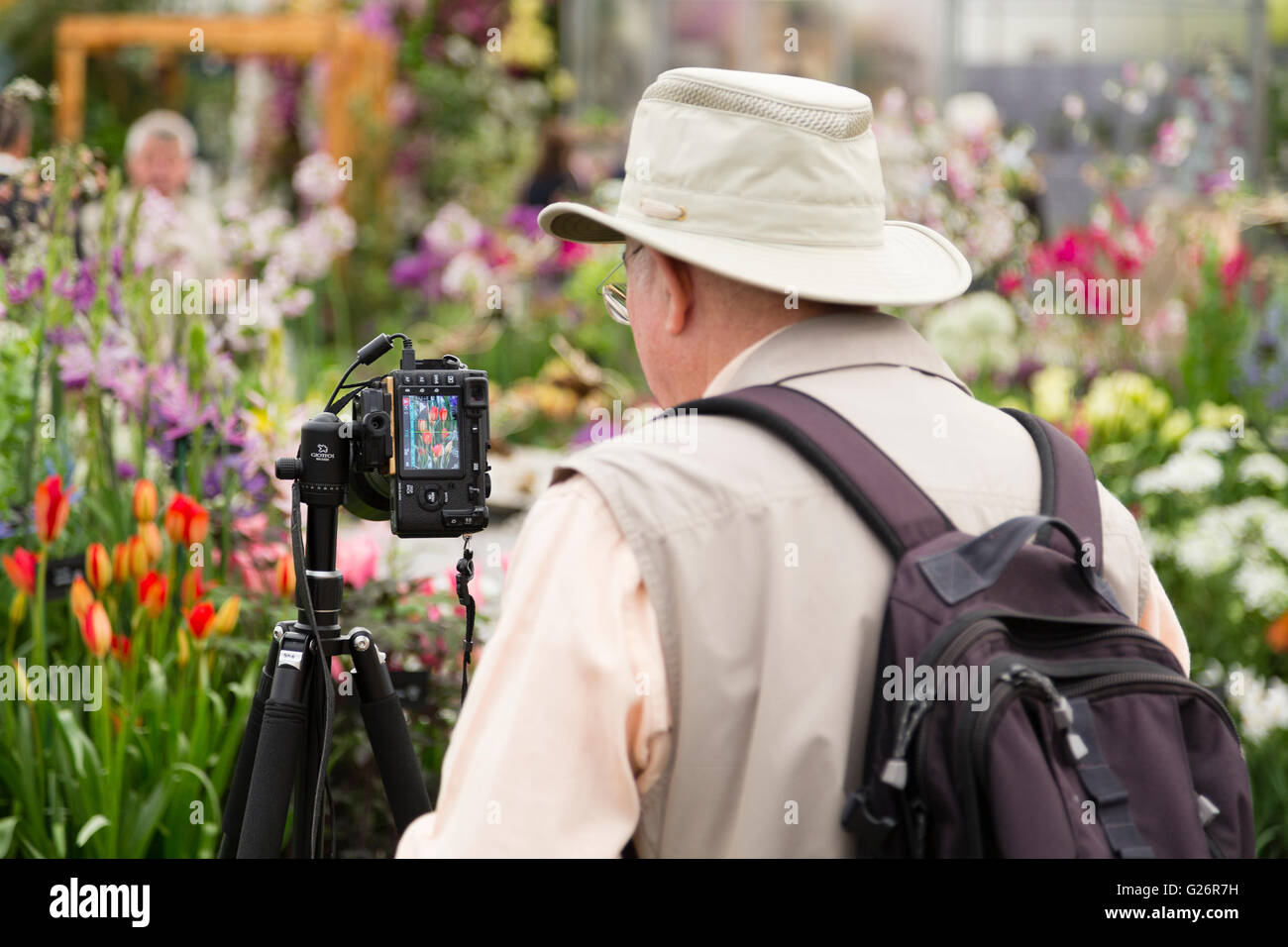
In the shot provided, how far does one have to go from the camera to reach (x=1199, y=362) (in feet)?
16.7

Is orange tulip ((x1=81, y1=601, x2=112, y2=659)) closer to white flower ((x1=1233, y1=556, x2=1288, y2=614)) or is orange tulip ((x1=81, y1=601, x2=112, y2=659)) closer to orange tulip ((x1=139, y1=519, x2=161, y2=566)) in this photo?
orange tulip ((x1=139, y1=519, x2=161, y2=566))

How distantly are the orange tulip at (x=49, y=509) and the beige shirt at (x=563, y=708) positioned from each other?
141 centimetres

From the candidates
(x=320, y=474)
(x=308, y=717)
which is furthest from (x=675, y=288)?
(x=308, y=717)

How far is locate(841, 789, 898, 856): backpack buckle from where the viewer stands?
106 cm

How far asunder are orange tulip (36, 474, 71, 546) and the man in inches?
54.1

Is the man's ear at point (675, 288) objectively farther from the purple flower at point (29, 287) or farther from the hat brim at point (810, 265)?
the purple flower at point (29, 287)

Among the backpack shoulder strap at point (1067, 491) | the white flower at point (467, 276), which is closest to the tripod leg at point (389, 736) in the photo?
the backpack shoulder strap at point (1067, 491)

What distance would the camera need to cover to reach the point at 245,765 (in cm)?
179


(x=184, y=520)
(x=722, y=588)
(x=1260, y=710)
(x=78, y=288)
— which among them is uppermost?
(x=78, y=288)

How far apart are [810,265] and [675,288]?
13 centimetres

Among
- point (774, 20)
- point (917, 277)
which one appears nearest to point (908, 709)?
point (917, 277)

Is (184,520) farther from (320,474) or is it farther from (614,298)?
(614,298)

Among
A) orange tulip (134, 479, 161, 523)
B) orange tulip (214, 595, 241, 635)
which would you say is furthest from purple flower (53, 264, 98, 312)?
orange tulip (214, 595, 241, 635)
